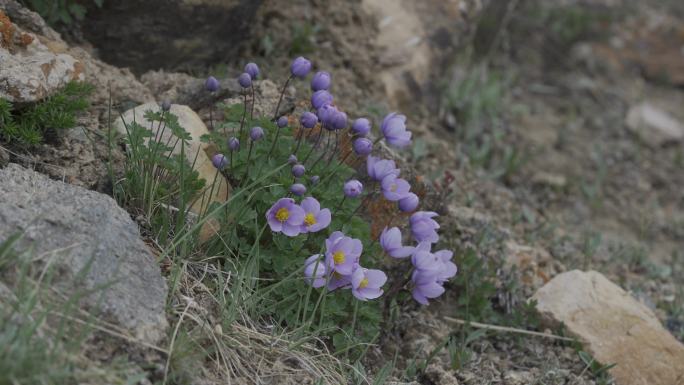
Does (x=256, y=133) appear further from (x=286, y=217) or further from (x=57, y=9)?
(x=57, y=9)

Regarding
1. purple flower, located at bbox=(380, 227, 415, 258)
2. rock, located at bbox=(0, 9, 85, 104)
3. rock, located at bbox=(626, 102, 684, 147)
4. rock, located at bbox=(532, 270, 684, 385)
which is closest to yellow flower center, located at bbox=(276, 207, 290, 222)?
purple flower, located at bbox=(380, 227, 415, 258)

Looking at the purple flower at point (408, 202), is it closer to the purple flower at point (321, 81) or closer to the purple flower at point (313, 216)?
the purple flower at point (313, 216)

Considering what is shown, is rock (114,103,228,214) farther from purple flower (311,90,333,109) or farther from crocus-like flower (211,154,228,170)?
purple flower (311,90,333,109)

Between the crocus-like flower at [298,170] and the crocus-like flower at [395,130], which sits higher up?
the crocus-like flower at [395,130]

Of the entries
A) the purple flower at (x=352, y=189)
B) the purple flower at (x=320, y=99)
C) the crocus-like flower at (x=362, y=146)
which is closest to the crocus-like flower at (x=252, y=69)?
the purple flower at (x=320, y=99)

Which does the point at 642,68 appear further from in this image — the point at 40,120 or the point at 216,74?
the point at 40,120

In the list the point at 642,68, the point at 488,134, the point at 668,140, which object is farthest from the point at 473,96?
the point at 642,68
